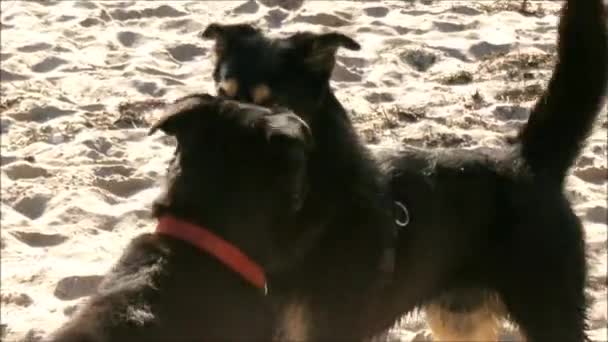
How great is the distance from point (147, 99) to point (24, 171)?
3.93 feet

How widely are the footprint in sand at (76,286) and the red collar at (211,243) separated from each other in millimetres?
1912

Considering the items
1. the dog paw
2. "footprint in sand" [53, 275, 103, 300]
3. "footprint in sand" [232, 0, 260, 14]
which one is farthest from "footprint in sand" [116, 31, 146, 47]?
the dog paw

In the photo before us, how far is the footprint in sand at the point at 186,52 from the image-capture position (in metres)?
8.13

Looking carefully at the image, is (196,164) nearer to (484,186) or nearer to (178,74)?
(484,186)

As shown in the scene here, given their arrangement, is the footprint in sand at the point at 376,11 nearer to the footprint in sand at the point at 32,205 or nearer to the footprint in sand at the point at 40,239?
the footprint in sand at the point at 32,205

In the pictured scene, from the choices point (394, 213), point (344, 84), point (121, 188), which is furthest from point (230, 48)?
point (344, 84)

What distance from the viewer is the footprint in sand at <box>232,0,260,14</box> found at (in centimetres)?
885

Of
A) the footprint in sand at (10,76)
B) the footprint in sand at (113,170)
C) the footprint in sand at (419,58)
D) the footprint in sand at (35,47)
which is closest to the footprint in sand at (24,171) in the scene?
the footprint in sand at (113,170)

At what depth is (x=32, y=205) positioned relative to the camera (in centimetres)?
609

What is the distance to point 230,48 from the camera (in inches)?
177

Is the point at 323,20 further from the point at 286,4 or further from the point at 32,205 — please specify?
Answer: the point at 32,205

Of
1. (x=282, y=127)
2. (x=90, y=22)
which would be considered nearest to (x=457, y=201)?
(x=282, y=127)

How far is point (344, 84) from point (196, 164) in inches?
164

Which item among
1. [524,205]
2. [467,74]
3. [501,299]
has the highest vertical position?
[524,205]
